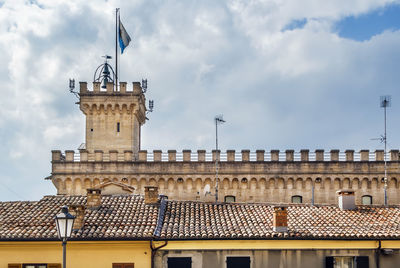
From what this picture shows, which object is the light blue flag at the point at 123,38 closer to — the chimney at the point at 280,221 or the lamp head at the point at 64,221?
the chimney at the point at 280,221

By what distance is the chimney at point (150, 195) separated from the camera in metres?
21.8

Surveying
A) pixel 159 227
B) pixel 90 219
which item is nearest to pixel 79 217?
pixel 90 219

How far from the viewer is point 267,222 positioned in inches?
811

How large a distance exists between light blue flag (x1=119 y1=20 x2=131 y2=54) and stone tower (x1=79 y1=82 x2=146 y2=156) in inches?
128

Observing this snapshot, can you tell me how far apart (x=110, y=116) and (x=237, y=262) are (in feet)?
85.0

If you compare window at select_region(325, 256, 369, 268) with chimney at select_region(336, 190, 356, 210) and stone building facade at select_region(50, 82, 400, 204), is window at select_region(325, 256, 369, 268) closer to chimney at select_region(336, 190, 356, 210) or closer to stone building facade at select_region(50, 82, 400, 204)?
chimney at select_region(336, 190, 356, 210)

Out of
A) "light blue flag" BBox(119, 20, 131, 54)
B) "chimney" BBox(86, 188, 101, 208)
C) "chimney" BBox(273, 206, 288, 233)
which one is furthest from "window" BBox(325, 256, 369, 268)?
"light blue flag" BBox(119, 20, 131, 54)

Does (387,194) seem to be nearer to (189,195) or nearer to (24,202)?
(189,195)

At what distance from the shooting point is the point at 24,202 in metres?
22.9

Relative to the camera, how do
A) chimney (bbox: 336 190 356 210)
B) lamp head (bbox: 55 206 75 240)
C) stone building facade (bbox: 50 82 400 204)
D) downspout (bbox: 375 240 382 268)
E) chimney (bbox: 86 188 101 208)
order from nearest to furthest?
lamp head (bbox: 55 206 75 240), downspout (bbox: 375 240 382 268), chimney (bbox: 86 188 101 208), chimney (bbox: 336 190 356 210), stone building facade (bbox: 50 82 400 204)

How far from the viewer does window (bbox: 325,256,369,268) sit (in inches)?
746

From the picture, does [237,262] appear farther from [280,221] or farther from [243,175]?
[243,175]

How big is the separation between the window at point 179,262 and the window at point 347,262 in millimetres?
4764

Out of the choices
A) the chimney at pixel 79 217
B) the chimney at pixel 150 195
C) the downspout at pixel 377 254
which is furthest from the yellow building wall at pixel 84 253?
the downspout at pixel 377 254
